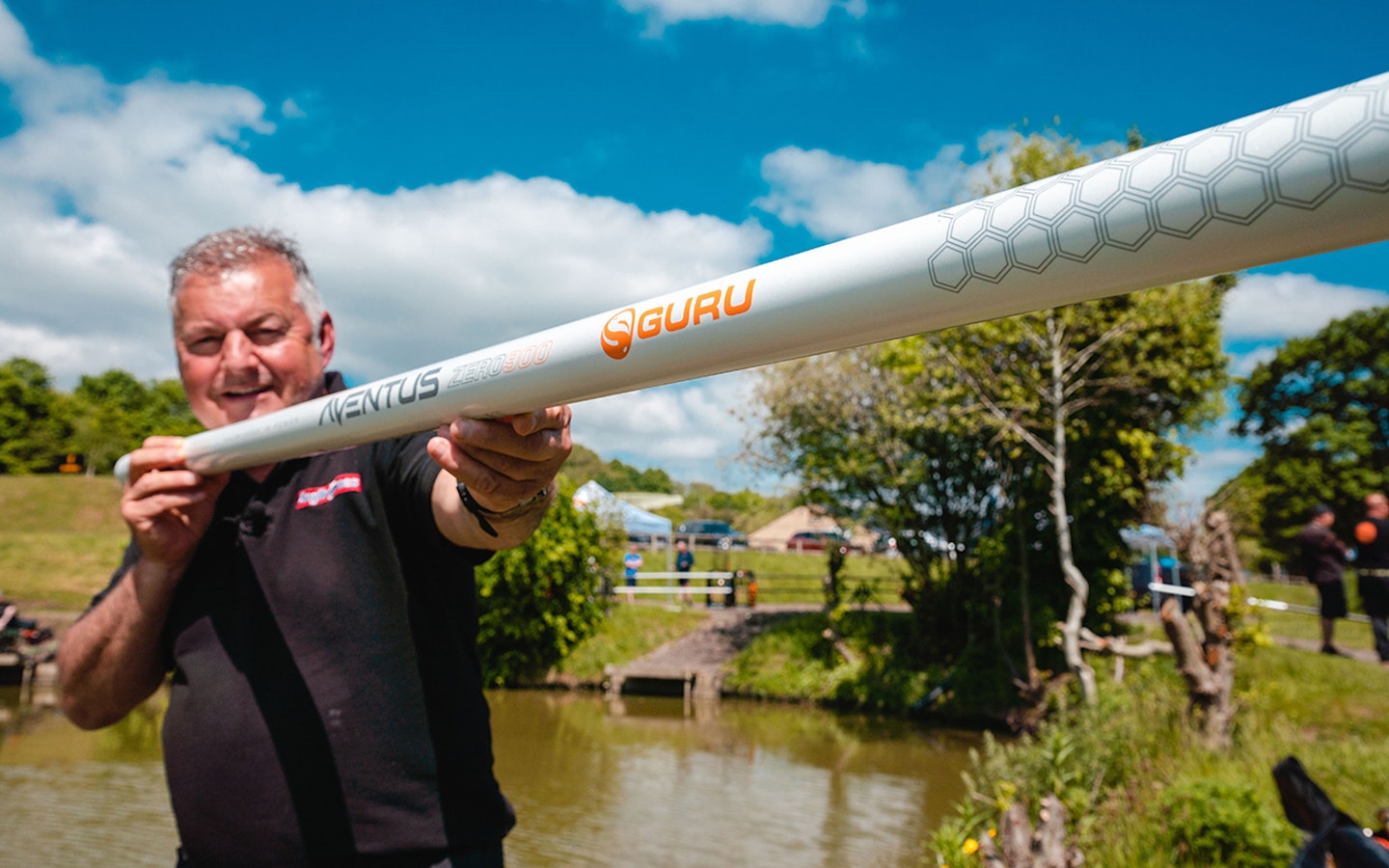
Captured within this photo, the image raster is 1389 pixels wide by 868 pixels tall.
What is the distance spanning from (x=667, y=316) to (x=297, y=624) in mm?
1102

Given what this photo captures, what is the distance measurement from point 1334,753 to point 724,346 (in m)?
8.62

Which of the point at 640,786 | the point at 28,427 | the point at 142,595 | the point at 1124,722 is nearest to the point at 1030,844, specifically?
the point at 1124,722

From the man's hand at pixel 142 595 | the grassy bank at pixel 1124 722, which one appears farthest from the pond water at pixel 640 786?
the man's hand at pixel 142 595

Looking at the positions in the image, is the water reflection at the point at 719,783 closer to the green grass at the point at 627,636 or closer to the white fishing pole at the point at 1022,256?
the green grass at the point at 627,636

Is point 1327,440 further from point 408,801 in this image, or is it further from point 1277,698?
point 408,801

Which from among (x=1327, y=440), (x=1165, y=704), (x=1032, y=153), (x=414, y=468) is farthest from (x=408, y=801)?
(x=1327, y=440)

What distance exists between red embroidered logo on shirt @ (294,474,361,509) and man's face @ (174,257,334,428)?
284 millimetres

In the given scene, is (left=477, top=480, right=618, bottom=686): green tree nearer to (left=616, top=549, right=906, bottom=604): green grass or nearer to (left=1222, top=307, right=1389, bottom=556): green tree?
(left=616, top=549, right=906, bottom=604): green grass

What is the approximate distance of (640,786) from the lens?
36.4ft

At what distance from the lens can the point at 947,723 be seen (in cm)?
1479

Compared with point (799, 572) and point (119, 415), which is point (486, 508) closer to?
point (799, 572)

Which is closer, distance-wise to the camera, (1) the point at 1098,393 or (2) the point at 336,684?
(2) the point at 336,684

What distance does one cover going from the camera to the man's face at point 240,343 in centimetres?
193

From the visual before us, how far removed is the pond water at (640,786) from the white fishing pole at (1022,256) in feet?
27.8
